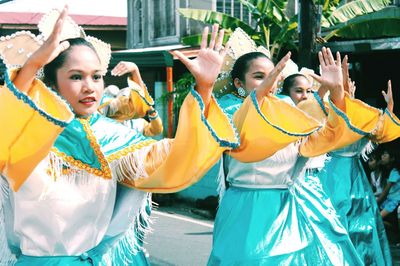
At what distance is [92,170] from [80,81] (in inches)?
13.6

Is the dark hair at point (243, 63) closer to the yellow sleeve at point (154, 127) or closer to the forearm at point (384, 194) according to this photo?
the yellow sleeve at point (154, 127)

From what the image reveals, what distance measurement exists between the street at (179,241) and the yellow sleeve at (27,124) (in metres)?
4.58

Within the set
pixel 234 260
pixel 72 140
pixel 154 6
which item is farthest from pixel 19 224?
pixel 154 6

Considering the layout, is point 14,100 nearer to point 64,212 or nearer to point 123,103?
point 64,212

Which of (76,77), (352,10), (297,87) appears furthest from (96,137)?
(352,10)

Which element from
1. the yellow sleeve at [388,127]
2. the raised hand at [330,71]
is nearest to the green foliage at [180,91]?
the yellow sleeve at [388,127]

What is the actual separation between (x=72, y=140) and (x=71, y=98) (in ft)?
0.53

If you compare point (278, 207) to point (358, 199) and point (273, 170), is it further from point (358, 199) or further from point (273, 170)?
point (358, 199)

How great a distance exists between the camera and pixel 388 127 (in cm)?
600

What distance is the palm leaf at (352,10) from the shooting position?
1171cm

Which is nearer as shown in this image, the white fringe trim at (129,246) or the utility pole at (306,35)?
the white fringe trim at (129,246)

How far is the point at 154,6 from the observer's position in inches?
783

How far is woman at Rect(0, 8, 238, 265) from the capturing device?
9.42 feet

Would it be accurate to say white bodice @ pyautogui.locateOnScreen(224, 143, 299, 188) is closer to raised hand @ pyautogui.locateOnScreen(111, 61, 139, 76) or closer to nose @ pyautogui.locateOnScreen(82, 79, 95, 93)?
raised hand @ pyautogui.locateOnScreen(111, 61, 139, 76)
